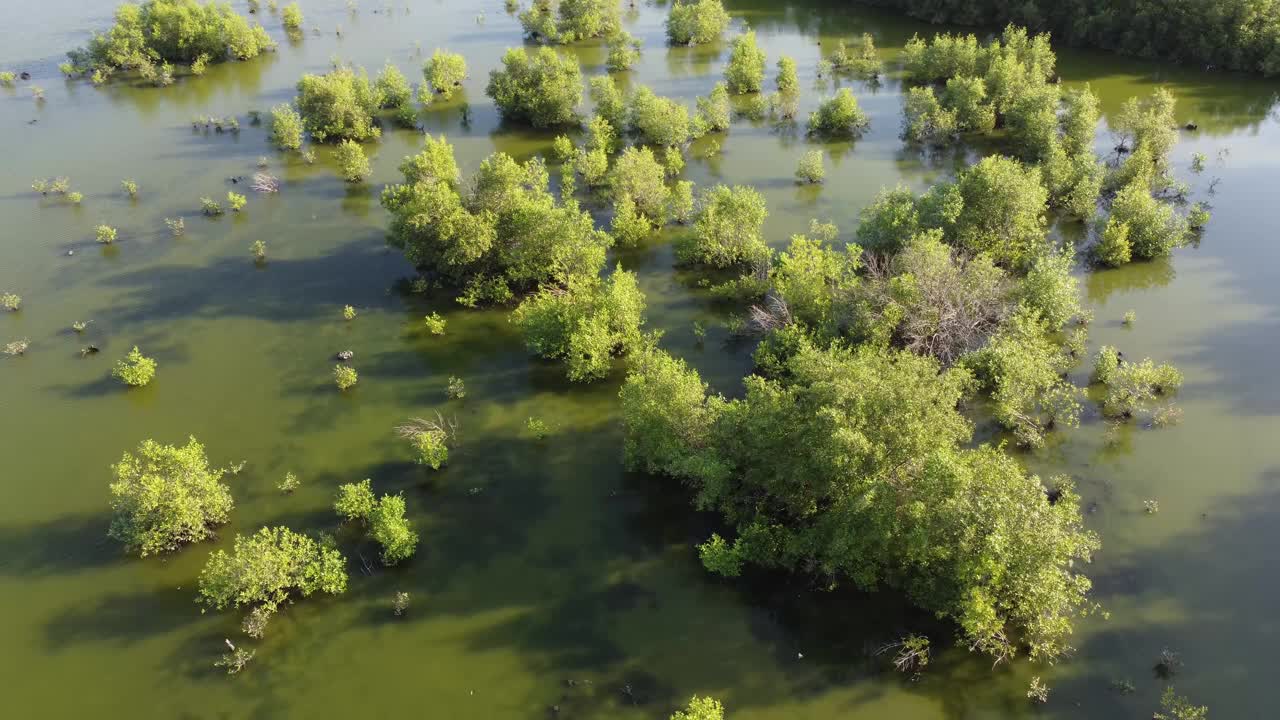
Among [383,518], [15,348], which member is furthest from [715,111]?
[15,348]

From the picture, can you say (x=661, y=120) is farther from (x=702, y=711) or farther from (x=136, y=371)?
(x=702, y=711)

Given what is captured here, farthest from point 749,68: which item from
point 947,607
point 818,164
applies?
point 947,607

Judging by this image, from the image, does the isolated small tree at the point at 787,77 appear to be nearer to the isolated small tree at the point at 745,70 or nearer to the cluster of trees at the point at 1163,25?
the isolated small tree at the point at 745,70

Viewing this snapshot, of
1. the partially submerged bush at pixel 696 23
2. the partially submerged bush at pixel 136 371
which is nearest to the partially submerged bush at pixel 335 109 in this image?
the partially submerged bush at pixel 136 371

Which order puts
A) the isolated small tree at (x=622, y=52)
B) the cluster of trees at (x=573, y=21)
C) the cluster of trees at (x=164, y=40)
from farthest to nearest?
the cluster of trees at (x=573, y=21), the cluster of trees at (x=164, y=40), the isolated small tree at (x=622, y=52)

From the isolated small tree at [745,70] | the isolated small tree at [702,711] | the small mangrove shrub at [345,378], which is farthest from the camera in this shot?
the isolated small tree at [745,70]
